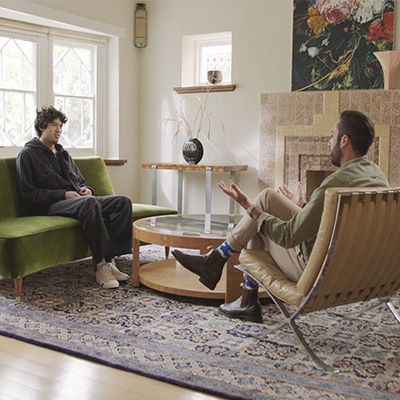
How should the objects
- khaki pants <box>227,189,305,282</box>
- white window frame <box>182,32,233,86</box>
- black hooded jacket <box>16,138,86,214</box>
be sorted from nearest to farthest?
khaki pants <box>227,189,305,282</box>
black hooded jacket <box>16,138,86,214</box>
white window frame <box>182,32,233,86</box>

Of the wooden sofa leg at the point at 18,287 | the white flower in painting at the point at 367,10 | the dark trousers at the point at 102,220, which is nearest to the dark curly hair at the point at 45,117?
the dark trousers at the point at 102,220

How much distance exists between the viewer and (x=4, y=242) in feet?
11.2

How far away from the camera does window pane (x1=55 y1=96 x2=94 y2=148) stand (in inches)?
231

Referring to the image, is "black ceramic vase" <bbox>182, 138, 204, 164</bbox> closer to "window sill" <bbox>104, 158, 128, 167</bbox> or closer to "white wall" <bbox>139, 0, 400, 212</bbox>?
"white wall" <bbox>139, 0, 400, 212</bbox>

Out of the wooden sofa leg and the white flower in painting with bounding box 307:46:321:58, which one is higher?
the white flower in painting with bounding box 307:46:321:58

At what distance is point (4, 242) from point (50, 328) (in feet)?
2.27

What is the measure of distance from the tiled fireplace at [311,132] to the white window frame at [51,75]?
5.72 ft

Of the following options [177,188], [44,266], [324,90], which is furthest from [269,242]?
[177,188]

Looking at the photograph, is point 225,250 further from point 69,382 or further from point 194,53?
point 194,53

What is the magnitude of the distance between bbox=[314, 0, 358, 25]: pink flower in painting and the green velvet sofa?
7.80 ft

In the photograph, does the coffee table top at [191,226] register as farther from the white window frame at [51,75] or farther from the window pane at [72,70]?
the window pane at [72,70]

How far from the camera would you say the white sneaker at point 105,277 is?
3.77m

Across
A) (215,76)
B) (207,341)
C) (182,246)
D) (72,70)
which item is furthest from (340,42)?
(207,341)

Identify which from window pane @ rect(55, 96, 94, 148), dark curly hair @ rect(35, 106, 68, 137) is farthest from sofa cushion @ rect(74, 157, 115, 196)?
window pane @ rect(55, 96, 94, 148)
